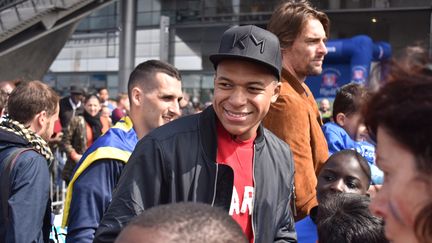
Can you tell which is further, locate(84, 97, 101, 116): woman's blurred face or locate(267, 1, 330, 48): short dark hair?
locate(84, 97, 101, 116): woman's blurred face

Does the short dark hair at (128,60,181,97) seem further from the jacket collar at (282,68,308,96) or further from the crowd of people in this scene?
the jacket collar at (282,68,308,96)

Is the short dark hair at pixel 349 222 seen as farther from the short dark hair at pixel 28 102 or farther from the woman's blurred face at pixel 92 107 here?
the woman's blurred face at pixel 92 107

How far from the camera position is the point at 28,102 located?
3.67 metres

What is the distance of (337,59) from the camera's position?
60.0 feet

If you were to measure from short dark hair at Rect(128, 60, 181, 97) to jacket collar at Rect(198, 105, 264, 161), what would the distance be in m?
1.12

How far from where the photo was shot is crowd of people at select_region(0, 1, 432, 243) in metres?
1.37

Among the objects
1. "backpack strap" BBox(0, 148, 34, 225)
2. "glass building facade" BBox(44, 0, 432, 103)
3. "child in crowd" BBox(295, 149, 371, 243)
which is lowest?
"glass building facade" BBox(44, 0, 432, 103)

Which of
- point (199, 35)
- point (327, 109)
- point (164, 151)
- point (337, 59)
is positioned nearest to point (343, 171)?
point (164, 151)

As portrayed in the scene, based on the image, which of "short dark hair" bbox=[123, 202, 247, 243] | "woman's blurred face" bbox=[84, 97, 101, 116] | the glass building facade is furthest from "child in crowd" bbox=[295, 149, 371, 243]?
the glass building facade

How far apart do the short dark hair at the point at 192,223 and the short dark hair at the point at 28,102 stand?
240cm

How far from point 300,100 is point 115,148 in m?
1.01

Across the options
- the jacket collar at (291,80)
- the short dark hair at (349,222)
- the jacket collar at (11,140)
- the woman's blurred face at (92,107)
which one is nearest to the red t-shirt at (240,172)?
the short dark hair at (349,222)

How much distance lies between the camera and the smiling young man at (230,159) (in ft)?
7.26

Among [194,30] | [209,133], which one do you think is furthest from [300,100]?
[194,30]
